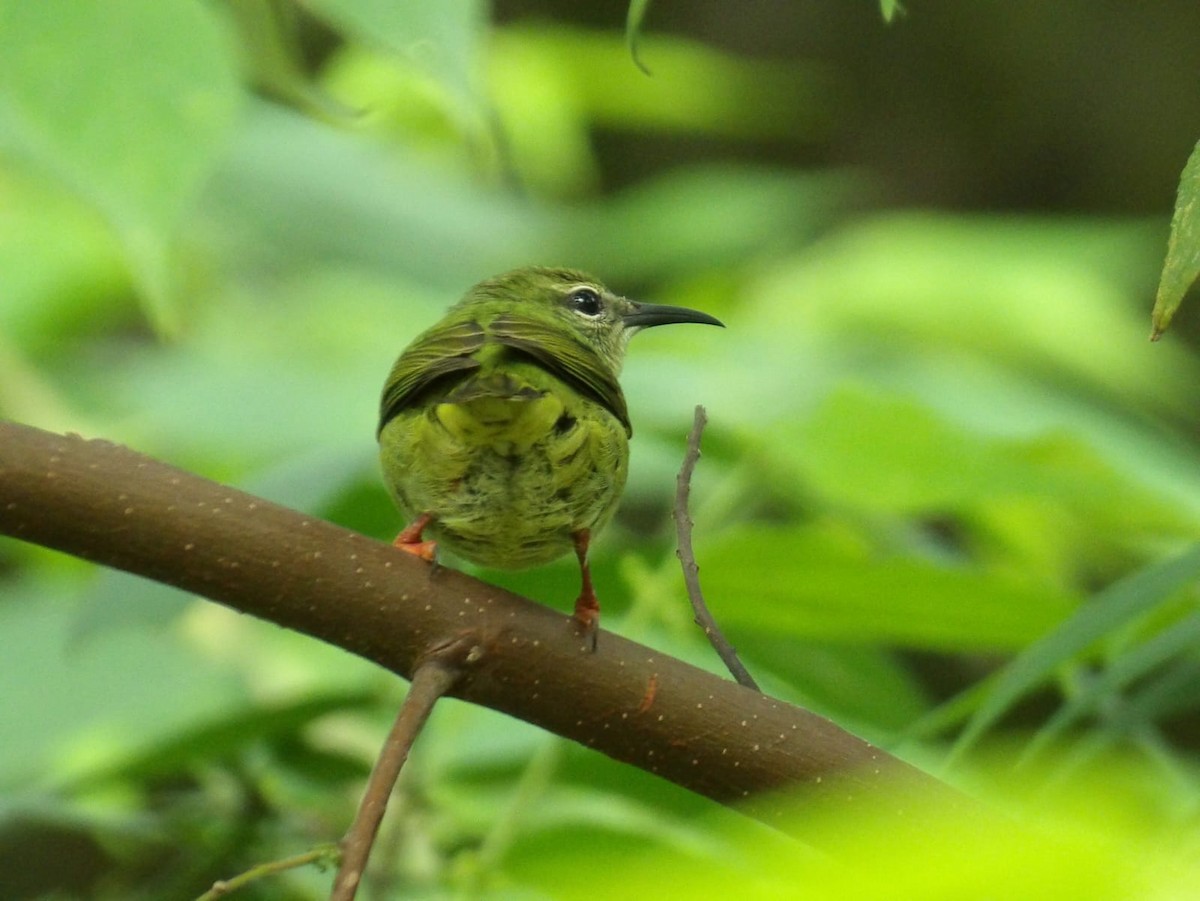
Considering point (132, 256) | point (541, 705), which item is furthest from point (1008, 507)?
point (132, 256)

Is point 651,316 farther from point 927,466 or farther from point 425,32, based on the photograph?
point 425,32

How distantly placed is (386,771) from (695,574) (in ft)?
2.10

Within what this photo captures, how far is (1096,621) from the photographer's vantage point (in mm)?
1841

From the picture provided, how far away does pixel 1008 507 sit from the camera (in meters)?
4.03

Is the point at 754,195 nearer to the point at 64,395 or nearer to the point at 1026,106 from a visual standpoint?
the point at 64,395

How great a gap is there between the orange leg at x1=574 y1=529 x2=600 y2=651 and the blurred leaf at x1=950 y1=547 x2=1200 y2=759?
0.51 m

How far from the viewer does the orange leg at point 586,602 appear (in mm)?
2082

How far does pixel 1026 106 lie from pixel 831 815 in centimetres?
1234

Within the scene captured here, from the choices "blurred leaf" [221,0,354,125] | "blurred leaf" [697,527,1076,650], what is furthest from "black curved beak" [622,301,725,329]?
"blurred leaf" [221,0,354,125]

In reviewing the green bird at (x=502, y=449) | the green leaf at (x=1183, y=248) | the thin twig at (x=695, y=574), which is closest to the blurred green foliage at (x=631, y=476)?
the green bird at (x=502, y=449)

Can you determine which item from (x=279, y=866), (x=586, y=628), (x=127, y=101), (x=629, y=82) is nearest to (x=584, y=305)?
(x=586, y=628)

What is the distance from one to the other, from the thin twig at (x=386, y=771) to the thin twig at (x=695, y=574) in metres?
0.33

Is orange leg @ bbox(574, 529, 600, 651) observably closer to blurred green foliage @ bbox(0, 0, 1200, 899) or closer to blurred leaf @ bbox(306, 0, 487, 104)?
blurred green foliage @ bbox(0, 0, 1200, 899)

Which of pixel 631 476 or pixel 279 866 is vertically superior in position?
pixel 631 476
